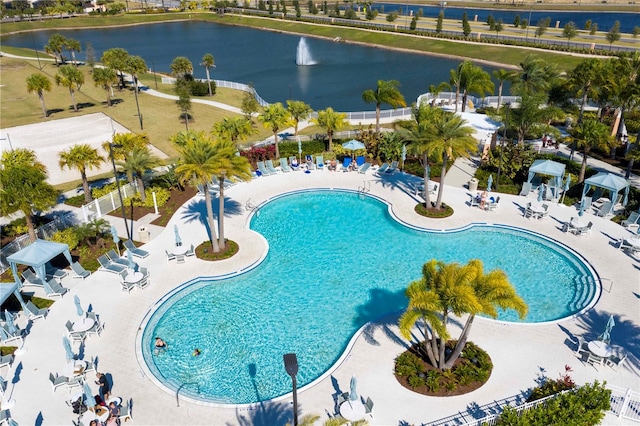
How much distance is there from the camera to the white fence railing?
3115cm

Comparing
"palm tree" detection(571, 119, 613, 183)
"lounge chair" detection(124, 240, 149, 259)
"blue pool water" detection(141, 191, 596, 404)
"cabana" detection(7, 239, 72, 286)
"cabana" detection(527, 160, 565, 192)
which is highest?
"palm tree" detection(571, 119, 613, 183)

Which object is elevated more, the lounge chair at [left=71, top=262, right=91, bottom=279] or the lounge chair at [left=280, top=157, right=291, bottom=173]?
the lounge chair at [left=280, top=157, right=291, bottom=173]

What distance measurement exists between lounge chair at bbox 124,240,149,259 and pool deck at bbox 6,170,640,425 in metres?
0.41

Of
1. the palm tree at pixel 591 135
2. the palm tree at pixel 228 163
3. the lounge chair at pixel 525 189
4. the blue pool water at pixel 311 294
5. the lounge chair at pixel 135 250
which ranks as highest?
the palm tree at pixel 228 163

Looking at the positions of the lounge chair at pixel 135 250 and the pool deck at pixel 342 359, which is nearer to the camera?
the pool deck at pixel 342 359

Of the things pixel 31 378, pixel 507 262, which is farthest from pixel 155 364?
pixel 507 262

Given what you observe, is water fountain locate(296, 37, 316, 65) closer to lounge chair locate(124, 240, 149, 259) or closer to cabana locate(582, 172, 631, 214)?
cabana locate(582, 172, 631, 214)

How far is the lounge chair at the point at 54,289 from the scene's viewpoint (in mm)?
24094

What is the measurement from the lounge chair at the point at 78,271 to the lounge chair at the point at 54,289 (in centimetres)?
111

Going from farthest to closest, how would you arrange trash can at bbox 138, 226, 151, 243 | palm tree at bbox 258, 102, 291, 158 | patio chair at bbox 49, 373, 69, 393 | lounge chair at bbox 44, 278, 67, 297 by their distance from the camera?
palm tree at bbox 258, 102, 291, 158 < trash can at bbox 138, 226, 151, 243 < lounge chair at bbox 44, 278, 67, 297 < patio chair at bbox 49, 373, 69, 393

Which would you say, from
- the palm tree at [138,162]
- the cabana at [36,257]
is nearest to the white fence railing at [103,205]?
the palm tree at [138,162]

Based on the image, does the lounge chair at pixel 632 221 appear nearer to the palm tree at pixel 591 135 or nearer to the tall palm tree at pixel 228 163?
the palm tree at pixel 591 135

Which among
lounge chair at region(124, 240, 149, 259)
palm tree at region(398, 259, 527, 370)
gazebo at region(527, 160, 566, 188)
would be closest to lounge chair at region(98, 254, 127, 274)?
lounge chair at region(124, 240, 149, 259)

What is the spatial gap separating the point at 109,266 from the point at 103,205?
7.55 m
